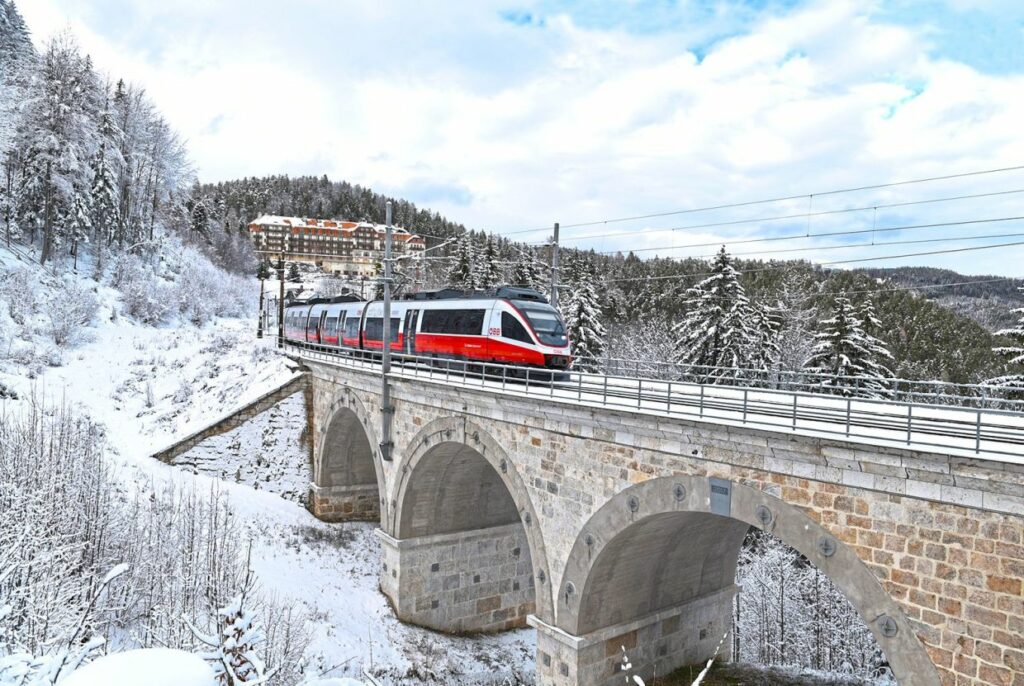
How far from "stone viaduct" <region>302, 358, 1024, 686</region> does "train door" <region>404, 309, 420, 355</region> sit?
1968 millimetres

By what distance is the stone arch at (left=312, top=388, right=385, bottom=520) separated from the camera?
1161 inches

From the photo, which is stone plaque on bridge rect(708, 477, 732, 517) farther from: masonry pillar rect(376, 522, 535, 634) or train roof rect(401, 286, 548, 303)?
masonry pillar rect(376, 522, 535, 634)

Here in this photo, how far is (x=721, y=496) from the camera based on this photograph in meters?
11.4

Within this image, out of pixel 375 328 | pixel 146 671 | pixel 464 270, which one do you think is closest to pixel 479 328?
pixel 375 328

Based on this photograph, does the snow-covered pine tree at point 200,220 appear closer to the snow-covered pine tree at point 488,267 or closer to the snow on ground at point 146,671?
the snow-covered pine tree at point 488,267

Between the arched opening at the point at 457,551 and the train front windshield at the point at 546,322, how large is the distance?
4.62 metres

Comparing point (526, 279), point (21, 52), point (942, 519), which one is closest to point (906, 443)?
point (942, 519)

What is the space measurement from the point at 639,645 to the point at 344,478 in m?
18.2

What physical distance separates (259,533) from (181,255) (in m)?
42.1

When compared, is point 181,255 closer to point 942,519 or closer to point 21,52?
point 21,52

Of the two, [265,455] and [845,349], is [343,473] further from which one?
[845,349]

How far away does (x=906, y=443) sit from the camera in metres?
9.09

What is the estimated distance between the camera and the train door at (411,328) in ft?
81.4

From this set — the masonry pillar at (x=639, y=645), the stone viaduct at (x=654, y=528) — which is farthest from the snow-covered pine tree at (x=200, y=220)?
the masonry pillar at (x=639, y=645)
